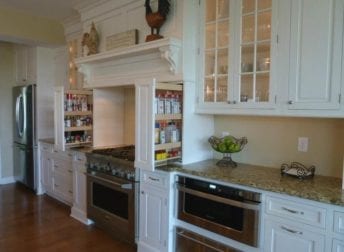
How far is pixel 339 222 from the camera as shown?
67.3 inches

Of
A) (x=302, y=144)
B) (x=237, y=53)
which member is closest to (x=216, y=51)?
(x=237, y=53)

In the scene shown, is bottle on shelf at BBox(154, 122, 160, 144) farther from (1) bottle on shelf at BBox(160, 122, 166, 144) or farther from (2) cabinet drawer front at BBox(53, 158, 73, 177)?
(2) cabinet drawer front at BBox(53, 158, 73, 177)

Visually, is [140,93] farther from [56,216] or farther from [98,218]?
[56,216]

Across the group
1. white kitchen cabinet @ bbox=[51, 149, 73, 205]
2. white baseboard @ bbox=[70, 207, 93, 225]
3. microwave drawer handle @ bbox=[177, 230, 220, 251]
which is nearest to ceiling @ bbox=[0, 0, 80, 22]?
white kitchen cabinet @ bbox=[51, 149, 73, 205]

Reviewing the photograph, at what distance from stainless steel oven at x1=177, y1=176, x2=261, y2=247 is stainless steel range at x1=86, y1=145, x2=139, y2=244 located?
60 cm

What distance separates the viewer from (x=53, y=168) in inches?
169

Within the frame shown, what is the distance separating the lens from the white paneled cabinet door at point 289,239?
1.80 meters

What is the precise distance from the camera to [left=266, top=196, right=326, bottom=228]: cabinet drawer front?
70.2 inches

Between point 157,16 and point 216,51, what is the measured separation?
653 mm

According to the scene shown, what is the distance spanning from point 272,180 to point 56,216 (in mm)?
2909

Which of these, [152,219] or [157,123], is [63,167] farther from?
[157,123]

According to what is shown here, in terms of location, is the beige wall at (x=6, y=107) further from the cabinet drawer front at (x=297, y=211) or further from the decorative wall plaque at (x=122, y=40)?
the cabinet drawer front at (x=297, y=211)

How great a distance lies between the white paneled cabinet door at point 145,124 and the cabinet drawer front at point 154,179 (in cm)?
9

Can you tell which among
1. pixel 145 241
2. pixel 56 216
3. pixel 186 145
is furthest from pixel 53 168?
pixel 186 145
